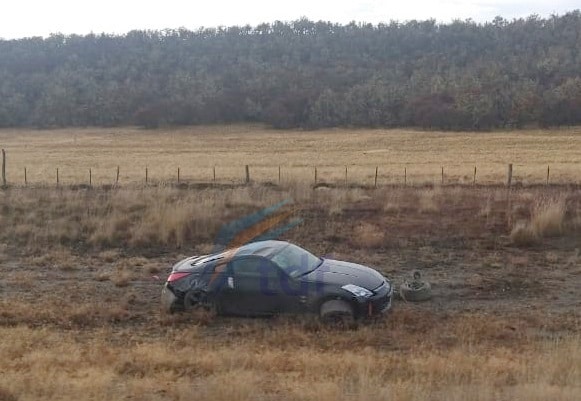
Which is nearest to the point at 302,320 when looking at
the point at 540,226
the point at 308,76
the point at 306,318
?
the point at 306,318

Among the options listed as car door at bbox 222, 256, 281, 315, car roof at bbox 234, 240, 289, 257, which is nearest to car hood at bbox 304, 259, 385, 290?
car door at bbox 222, 256, 281, 315

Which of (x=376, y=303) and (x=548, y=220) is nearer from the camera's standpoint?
(x=376, y=303)

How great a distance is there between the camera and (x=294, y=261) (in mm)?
12180

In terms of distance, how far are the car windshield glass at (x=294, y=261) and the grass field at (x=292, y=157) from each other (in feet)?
52.1

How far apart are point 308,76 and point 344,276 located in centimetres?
10556

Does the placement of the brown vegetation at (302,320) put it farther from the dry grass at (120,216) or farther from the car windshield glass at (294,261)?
the car windshield glass at (294,261)

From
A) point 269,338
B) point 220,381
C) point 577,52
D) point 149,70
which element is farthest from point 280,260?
point 149,70

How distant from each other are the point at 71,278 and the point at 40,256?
2527 mm

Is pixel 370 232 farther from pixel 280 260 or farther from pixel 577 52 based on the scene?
pixel 577 52

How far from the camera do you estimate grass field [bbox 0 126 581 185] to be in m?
33.9

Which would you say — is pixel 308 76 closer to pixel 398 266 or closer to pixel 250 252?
pixel 398 266

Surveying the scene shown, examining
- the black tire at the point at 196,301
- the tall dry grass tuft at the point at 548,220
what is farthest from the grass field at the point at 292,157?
the black tire at the point at 196,301

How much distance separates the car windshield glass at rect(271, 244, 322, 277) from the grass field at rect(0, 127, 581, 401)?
31.6 inches

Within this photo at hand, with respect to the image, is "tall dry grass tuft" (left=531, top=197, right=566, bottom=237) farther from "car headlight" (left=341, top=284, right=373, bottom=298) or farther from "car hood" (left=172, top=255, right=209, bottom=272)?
"car hood" (left=172, top=255, right=209, bottom=272)
